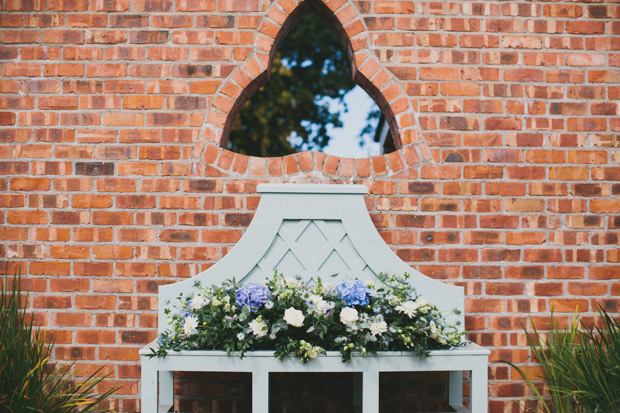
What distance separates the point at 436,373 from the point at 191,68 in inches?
92.4

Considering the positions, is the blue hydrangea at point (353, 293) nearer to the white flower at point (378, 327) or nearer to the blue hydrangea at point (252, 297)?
the white flower at point (378, 327)

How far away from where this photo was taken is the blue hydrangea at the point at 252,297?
7.18 ft

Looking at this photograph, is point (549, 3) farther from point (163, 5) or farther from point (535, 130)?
point (163, 5)

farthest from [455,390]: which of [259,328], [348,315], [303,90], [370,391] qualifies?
[303,90]

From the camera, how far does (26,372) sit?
248 centimetres

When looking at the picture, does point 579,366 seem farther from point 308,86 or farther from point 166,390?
point 308,86

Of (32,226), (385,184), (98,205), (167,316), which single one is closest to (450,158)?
(385,184)

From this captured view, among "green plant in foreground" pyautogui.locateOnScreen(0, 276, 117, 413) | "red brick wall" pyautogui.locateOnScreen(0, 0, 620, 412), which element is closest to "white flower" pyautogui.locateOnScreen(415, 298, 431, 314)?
"red brick wall" pyautogui.locateOnScreen(0, 0, 620, 412)

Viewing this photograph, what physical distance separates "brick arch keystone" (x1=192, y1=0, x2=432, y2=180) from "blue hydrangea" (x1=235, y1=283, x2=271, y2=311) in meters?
0.89

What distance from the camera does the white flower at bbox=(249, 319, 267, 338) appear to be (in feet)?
6.93

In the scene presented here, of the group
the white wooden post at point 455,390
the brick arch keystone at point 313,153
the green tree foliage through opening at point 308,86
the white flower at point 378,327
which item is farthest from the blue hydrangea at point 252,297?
the green tree foliage through opening at point 308,86

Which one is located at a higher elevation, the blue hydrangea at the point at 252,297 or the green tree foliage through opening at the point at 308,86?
the green tree foliage through opening at the point at 308,86

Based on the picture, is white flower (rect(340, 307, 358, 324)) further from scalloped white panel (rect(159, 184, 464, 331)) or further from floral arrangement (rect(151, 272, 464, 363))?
scalloped white panel (rect(159, 184, 464, 331))

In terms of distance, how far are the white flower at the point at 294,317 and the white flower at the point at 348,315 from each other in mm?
176
